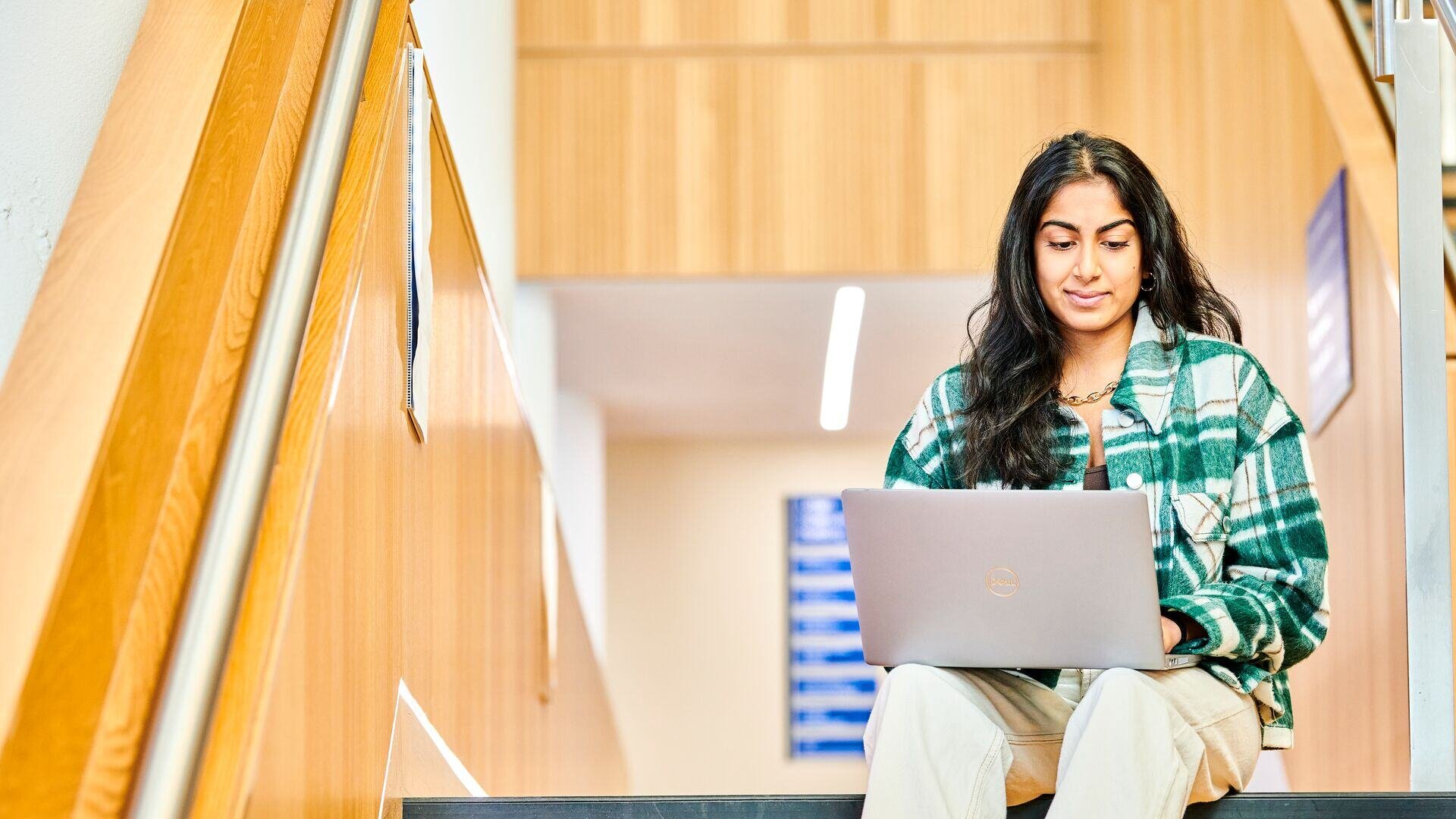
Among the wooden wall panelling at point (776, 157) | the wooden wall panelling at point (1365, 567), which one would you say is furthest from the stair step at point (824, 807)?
the wooden wall panelling at point (776, 157)

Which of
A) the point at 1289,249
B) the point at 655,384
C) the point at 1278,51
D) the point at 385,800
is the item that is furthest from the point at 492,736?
the point at 655,384

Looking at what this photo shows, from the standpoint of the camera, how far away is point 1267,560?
6.73 feet

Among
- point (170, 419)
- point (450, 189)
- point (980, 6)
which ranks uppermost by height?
point (980, 6)

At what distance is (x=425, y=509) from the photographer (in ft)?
7.89

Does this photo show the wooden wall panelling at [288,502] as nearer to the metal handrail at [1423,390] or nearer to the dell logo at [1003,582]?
the dell logo at [1003,582]

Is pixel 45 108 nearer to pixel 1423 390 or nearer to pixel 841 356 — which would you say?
pixel 1423 390

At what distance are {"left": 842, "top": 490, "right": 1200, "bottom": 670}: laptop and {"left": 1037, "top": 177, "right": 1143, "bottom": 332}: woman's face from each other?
0.48 m

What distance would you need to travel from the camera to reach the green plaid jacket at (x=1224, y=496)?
77.3 inches

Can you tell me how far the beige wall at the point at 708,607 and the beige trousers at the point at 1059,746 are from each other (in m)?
8.12

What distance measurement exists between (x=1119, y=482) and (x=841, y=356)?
574 cm

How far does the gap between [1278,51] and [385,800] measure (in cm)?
356

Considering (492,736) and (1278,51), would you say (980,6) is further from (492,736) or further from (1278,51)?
(492,736)

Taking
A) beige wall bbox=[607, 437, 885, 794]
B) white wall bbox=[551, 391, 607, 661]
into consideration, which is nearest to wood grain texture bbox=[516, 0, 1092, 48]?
white wall bbox=[551, 391, 607, 661]

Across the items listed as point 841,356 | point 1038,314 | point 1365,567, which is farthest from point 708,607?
point 1038,314
